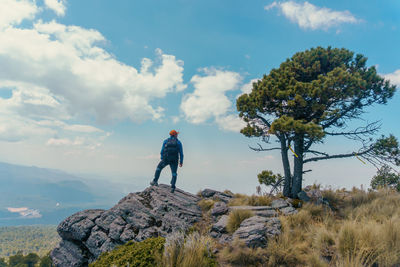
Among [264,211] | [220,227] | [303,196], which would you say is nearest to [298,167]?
[303,196]

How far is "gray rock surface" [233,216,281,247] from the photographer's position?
21.2 ft

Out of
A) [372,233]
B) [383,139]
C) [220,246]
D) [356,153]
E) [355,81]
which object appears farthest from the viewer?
[356,153]

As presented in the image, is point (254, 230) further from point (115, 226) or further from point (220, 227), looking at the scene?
point (115, 226)

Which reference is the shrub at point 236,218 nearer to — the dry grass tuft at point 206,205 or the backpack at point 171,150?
the dry grass tuft at point 206,205

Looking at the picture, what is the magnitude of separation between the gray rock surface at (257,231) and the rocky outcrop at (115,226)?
280cm

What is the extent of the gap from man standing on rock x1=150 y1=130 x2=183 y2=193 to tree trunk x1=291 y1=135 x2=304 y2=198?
7.12 m

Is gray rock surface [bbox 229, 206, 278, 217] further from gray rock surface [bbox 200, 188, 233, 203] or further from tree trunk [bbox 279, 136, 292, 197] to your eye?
tree trunk [bbox 279, 136, 292, 197]

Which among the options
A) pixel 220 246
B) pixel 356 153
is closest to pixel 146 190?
pixel 220 246

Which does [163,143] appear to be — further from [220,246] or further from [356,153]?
[356,153]

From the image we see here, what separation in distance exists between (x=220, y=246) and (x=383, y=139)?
11.1 meters

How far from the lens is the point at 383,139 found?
11.6 metres

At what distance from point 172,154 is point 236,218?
5.48 meters

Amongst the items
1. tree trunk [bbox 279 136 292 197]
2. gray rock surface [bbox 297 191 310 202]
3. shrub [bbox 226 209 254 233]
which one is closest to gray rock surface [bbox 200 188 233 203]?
tree trunk [bbox 279 136 292 197]

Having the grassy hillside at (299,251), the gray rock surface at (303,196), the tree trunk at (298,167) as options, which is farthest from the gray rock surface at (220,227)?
the tree trunk at (298,167)
